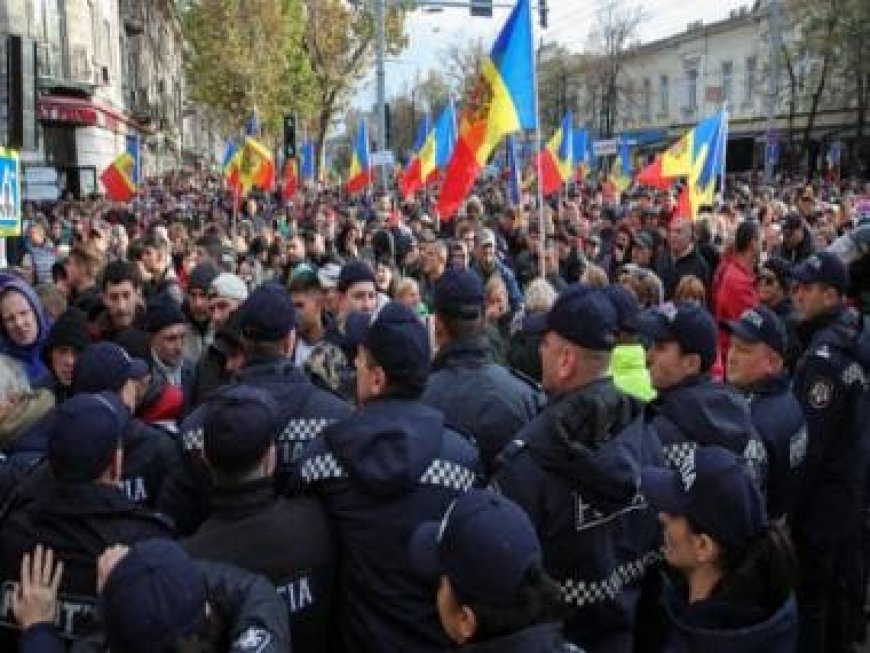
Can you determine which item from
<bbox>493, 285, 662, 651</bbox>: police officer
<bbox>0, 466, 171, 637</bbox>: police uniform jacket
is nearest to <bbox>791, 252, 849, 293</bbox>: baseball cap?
<bbox>493, 285, 662, 651</bbox>: police officer

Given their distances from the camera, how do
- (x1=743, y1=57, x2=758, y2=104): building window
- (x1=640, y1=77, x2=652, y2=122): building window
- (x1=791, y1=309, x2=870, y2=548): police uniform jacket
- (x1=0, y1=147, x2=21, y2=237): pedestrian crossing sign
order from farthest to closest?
1. (x1=640, y1=77, x2=652, y2=122): building window
2. (x1=743, y1=57, x2=758, y2=104): building window
3. (x1=0, y1=147, x2=21, y2=237): pedestrian crossing sign
4. (x1=791, y1=309, x2=870, y2=548): police uniform jacket

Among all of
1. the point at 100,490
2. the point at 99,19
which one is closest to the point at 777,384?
the point at 100,490

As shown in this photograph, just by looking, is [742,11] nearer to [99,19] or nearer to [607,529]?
[99,19]

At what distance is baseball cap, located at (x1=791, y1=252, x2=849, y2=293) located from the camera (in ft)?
16.4

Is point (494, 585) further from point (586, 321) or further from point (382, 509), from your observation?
point (586, 321)

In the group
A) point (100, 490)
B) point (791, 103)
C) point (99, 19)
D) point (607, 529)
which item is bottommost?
point (607, 529)

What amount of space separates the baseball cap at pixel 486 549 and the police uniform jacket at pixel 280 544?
77 cm

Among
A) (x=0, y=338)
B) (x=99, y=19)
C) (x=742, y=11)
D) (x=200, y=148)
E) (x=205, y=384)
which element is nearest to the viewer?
(x=205, y=384)

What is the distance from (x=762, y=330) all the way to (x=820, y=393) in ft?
2.25

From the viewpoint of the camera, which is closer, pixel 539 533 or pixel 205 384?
pixel 539 533

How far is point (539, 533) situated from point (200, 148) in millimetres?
108726

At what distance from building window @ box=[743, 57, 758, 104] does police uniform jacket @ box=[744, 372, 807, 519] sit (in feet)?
167

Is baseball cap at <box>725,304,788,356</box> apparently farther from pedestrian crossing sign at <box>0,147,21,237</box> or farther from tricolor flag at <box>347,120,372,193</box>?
tricolor flag at <box>347,120,372,193</box>

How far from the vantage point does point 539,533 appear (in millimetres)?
2973
